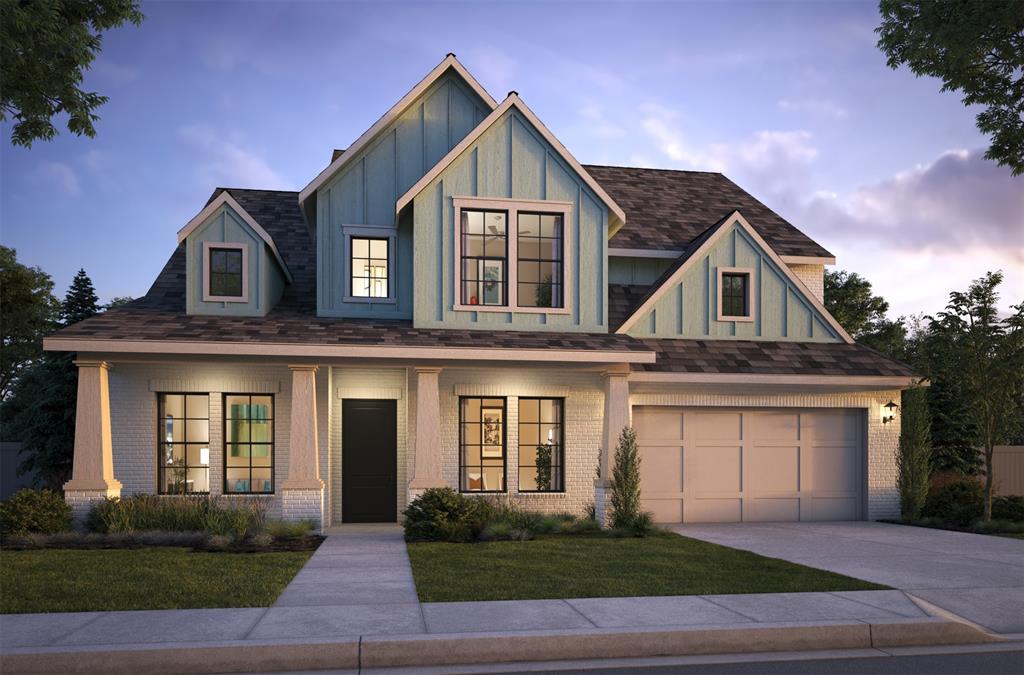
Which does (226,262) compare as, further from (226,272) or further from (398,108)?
(398,108)

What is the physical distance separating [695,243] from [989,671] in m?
13.7

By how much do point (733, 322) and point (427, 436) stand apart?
7735 mm

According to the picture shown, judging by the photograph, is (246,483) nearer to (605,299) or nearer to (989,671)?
(605,299)

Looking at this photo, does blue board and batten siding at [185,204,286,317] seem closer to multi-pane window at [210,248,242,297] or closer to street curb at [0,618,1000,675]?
multi-pane window at [210,248,242,297]

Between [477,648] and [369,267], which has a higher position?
[369,267]

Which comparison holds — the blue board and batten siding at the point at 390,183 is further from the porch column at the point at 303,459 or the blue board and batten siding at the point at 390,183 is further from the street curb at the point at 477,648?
the street curb at the point at 477,648

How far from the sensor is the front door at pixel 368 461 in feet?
58.2

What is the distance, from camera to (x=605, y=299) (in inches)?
715

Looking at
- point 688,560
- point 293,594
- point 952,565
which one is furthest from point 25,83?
point 952,565

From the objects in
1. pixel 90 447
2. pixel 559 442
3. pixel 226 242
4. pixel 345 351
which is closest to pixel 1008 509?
pixel 559 442

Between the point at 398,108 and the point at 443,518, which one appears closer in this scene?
the point at 443,518

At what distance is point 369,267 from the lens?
18453 millimetres

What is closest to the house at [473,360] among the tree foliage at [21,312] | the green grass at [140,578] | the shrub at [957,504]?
the shrub at [957,504]

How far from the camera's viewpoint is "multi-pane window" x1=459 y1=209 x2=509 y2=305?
700 inches
